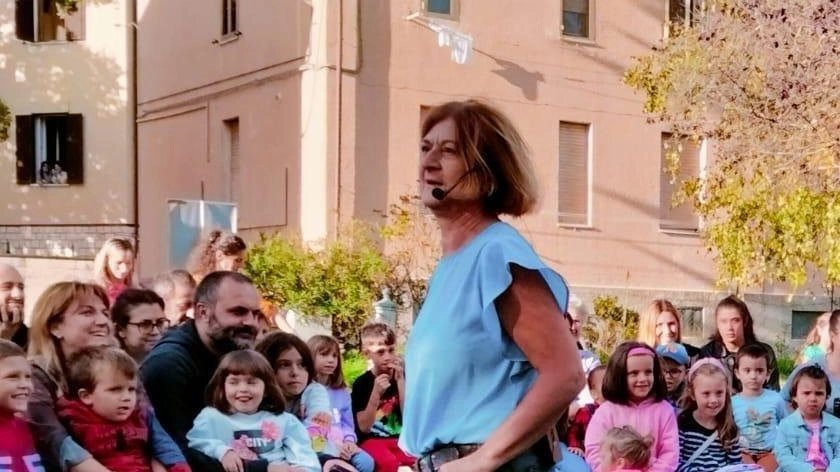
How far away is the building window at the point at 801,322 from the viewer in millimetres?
19500

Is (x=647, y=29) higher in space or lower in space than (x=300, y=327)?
higher

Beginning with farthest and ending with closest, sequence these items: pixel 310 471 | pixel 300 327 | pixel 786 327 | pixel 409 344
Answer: pixel 786 327 < pixel 300 327 < pixel 310 471 < pixel 409 344

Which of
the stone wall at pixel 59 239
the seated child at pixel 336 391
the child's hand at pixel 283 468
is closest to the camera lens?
the child's hand at pixel 283 468

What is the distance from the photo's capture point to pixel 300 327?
1362 centimetres

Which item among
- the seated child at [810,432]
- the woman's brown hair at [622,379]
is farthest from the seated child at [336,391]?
the seated child at [810,432]

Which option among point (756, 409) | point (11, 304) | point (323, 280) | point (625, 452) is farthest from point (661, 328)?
point (323, 280)

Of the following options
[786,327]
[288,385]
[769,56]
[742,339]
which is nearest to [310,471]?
[288,385]

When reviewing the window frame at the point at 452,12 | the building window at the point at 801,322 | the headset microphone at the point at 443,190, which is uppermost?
the window frame at the point at 452,12

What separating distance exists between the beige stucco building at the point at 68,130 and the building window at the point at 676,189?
944 centimetres

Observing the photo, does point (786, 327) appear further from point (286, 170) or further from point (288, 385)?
point (288, 385)

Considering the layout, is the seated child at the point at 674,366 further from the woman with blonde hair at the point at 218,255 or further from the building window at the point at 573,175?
the building window at the point at 573,175

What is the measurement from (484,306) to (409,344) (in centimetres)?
34

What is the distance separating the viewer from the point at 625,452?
6203 millimetres

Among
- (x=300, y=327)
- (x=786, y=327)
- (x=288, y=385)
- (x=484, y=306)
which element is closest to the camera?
(x=484, y=306)
